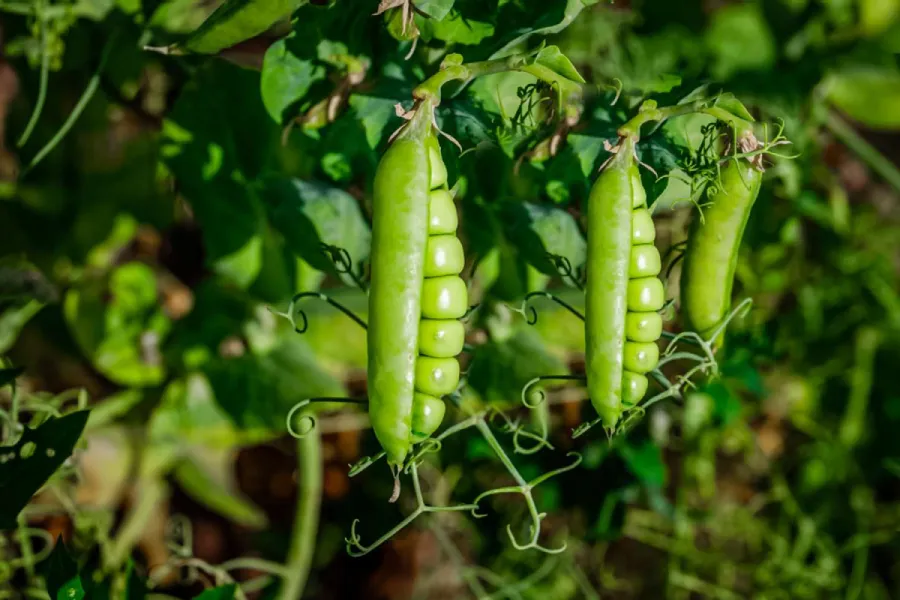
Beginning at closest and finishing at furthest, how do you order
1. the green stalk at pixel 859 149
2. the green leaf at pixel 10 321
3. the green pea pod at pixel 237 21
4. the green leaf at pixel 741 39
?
the green pea pod at pixel 237 21
the green leaf at pixel 10 321
the green stalk at pixel 859 149
the green leaf at pixel 741 39

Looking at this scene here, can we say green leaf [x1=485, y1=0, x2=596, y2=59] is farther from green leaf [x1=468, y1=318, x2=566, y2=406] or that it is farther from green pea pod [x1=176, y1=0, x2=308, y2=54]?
green leaf [x1=468, y1=318, x2=566, y2=406]

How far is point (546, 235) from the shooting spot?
978mm

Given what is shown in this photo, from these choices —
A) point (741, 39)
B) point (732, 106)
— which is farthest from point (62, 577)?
point (741, 39)

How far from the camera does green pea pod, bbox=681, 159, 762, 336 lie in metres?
0.77

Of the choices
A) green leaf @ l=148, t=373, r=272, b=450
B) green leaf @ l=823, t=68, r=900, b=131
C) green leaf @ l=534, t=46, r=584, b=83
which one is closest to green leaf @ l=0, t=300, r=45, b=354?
green leaf @ l=148, t=373, r=272, b=450

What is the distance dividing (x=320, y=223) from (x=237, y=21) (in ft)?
0.92

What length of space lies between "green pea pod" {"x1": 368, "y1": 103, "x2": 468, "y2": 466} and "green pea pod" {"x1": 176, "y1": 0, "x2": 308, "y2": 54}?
0.20 meters

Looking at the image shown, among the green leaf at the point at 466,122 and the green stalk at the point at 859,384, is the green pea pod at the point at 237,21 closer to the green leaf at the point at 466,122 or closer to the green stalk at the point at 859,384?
the green leaf at the point at 466,122

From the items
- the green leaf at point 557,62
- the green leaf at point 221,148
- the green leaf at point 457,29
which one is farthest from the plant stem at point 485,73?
the green leaf at point 221,148

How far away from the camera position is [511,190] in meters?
1.05

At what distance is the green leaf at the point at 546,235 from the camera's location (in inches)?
38.4

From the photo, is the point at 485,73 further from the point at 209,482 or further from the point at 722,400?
the point at 209,482

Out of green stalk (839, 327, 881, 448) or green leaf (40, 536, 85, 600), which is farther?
green stalk (839, 327, 881, 448)

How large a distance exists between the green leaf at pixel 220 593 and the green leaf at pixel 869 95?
1.40m
